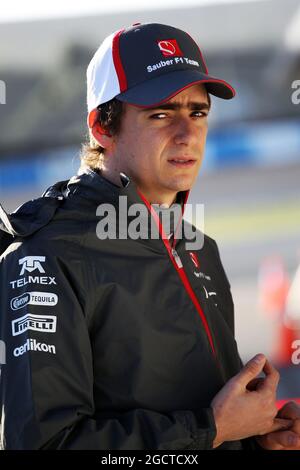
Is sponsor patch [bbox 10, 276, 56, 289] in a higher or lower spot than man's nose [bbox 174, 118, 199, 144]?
lower

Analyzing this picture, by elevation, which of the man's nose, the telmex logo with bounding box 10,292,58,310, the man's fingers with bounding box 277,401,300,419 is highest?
the man's nose

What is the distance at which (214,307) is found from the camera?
197 cm

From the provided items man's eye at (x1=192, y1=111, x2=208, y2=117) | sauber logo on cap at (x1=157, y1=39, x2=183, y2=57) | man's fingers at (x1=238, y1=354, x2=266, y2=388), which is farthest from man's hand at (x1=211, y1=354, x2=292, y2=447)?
sauber logo on cap at (x1=157, y1=39, x2=183, y2=57)

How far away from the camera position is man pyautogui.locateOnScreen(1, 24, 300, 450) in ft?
5.24

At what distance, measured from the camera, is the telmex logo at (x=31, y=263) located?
1663 mm

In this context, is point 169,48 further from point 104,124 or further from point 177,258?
point 177,258

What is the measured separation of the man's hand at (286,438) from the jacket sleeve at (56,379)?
30 centimetres

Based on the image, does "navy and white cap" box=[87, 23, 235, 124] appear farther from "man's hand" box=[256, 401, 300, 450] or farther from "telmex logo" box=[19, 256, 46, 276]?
"man's hand" box=[256, 401, 300, 450]

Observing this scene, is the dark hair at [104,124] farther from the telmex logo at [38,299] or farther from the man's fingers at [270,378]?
the man's fingers at [270,378]

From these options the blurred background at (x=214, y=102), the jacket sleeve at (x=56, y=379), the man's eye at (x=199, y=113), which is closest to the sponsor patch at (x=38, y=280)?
the jacket sleeve at (x=56, y=379)

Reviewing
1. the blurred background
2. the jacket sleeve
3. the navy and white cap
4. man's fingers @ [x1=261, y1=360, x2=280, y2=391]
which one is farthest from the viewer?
the blurred background

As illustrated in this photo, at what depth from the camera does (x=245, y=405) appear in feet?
5.62

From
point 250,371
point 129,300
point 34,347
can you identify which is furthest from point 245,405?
point 34,347

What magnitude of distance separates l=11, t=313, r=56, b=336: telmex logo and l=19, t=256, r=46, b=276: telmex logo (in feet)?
0.33
